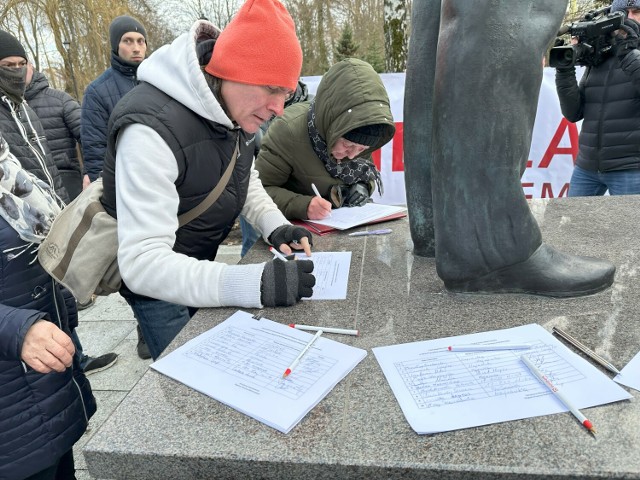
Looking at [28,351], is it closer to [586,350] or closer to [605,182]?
[586,350]

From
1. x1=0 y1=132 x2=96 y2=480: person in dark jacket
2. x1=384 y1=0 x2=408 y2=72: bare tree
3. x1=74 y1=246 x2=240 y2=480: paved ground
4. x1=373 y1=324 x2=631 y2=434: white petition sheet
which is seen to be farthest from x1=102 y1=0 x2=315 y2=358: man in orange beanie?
x1=384 y1=0 x2=408 y2=72: bare tree

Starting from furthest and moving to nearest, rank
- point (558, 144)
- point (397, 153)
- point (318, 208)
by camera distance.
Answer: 1. point (397, 153)
2. point (558, 144)
3. point (318, 208)

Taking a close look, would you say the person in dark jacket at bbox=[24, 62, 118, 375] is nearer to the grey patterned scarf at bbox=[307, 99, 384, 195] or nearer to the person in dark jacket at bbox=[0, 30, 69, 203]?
the person in dark jacket at bbox=[0, 30, 69, 203]

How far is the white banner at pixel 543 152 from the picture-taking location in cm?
557

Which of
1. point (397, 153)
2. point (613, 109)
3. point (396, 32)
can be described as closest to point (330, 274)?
point (613, 109)

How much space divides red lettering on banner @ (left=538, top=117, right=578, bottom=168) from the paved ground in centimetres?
472

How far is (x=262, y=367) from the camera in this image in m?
1.23

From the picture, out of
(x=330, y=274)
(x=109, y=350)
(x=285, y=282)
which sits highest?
(x=285, y=282)

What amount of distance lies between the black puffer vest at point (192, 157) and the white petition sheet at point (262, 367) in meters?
0.49

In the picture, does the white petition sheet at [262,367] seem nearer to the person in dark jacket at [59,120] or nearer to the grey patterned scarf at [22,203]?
the grey patterned scarf at [22,203]

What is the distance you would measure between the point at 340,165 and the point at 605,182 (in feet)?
7.44

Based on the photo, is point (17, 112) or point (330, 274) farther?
point (17, 112)

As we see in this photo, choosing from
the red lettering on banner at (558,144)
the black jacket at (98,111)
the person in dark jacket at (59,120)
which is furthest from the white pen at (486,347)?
the red lettering on banner at (558,144)

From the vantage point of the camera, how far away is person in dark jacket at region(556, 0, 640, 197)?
11.2 feet
